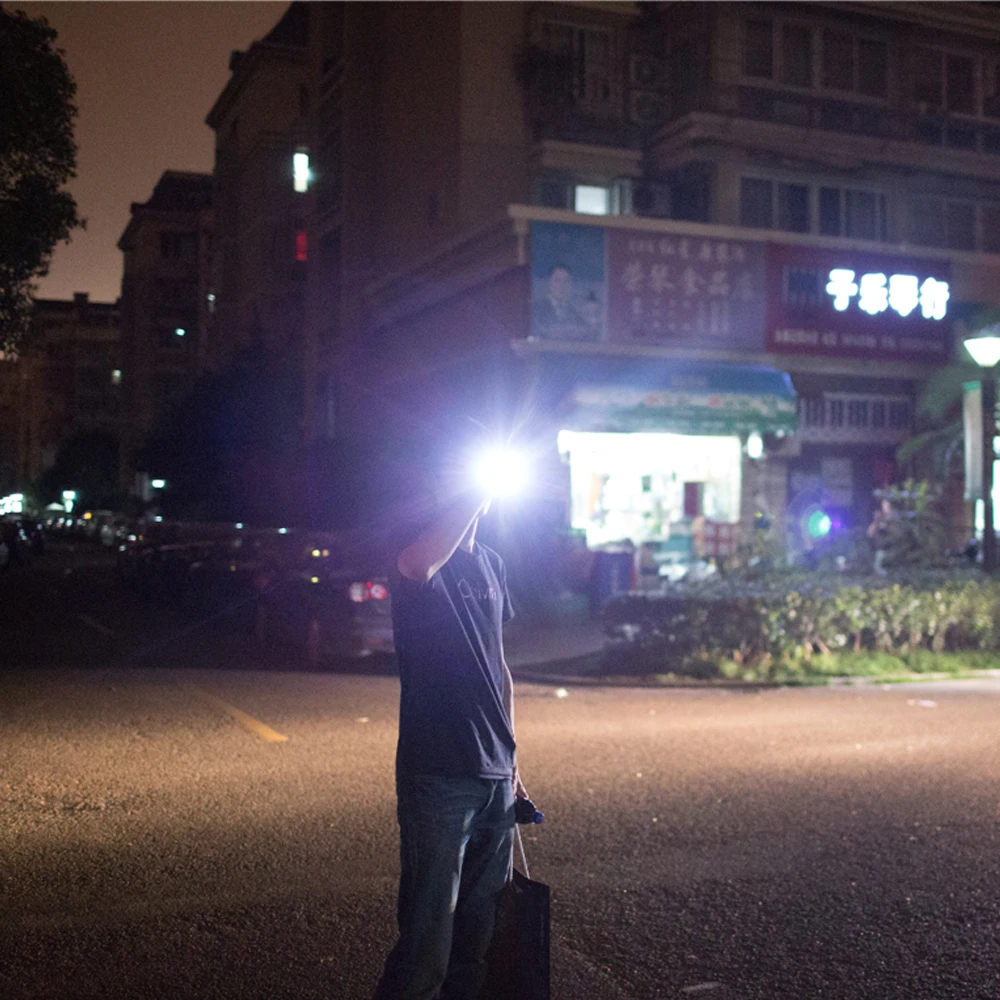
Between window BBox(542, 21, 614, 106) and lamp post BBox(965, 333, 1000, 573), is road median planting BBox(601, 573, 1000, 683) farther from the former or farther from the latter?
window BBox(542, 21, 614, 106)

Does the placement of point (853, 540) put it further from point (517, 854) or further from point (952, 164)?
point (517, 854)

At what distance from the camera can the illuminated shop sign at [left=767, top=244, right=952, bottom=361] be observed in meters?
24.5

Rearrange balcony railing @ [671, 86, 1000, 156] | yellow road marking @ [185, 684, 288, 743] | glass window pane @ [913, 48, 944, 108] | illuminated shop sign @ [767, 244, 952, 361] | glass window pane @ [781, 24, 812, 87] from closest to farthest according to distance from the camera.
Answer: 1. yellow road marking @ [185, 684, 288, 743]
2. illuminated shop sign @ [767, 244, 952, 361]
3. balcony railing @ [671, 86, 1000, 156]
4. glass window pane @ [781, 24, 812, 87]
5. glass window pane @ [913, 48, 944, 108]

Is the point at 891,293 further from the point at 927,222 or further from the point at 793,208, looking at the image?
the point at 927,222

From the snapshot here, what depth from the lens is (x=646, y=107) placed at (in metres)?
26.8

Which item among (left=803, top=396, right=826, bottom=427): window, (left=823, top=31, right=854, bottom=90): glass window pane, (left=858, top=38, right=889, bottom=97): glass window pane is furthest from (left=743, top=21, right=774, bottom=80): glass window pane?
(left=803, top=396, right=826, bottom=427): window

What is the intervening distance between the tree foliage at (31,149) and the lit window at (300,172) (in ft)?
53.6

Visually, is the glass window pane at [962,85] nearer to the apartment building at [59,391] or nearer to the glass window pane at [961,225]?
the glass window pane at [961,225]

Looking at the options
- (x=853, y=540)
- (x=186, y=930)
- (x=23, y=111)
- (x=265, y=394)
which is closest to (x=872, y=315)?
(x=853, y=540)

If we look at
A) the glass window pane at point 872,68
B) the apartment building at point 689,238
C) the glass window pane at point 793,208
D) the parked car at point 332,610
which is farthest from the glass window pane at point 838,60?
the parked car at point 332,610

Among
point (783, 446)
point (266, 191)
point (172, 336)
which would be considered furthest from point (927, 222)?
point (172, 336)

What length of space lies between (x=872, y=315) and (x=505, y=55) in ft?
29.8

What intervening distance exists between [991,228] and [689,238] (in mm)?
9648

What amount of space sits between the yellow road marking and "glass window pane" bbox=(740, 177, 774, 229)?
17622 millimetres
